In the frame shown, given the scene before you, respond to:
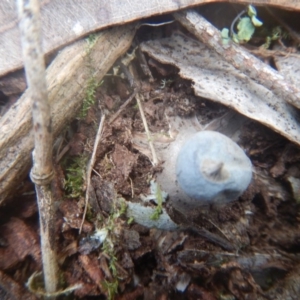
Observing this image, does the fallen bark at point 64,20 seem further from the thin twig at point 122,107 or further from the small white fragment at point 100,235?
the small white fragment at point 100,235

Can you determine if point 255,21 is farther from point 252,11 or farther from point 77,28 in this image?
point 77,28

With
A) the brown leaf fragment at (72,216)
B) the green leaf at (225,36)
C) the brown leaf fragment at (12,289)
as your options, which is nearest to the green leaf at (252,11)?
the green leaf at (225,36)

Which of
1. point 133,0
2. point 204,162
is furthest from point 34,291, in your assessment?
point 133,0

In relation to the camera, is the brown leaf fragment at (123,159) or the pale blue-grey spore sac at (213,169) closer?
the pale blue-grey spore sac at (213,169)

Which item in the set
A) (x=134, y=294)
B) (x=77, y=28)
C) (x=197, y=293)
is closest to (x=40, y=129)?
(x=77, y=28)

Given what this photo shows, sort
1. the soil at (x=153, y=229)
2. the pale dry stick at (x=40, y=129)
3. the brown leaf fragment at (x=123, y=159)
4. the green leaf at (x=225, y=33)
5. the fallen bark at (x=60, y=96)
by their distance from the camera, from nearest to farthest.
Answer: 1. the pale dry stick at (x=40, y=129)
2. the fallen bark at (x=60, y=96)
3. the soil at (x=153, y=229)
4. the brown leaf fragment at (x=123, y=159)
5. the green leaf at (x=225, y=33)

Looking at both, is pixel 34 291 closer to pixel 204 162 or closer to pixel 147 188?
pixel 147 188
